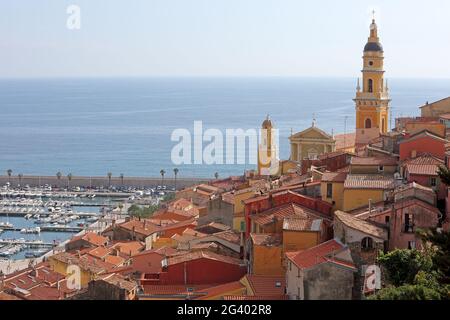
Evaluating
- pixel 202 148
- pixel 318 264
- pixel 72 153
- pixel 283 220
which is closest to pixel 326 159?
pixel 283 220

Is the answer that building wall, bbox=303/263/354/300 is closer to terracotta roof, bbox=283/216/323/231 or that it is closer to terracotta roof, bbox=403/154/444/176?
terracotta roof, bbox=283/216/323/231

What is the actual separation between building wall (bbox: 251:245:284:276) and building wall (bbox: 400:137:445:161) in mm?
5329

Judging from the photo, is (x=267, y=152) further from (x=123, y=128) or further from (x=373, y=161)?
(x=123, y=128)

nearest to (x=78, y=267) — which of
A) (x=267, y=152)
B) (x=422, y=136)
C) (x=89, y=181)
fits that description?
(x=422, y=136)

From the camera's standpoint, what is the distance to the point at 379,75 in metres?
34.1

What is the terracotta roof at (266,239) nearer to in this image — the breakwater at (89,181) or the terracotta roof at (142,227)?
the terracotta roof at (142,227)

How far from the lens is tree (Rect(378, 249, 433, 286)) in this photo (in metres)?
12.5

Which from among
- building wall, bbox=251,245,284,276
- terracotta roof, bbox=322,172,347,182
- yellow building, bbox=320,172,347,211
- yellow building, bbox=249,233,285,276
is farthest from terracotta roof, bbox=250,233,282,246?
terracotta roof, bbox=322,172,347,182

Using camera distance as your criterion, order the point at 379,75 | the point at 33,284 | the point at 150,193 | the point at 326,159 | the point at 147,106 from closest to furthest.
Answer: the point at 33,284 < the point at 326,159 < the point at 379,75 < the point at 150,193 < the point at 147,106

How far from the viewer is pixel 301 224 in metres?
15.9

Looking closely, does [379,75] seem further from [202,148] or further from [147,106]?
[147,106]

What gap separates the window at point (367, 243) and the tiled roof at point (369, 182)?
313 cm
